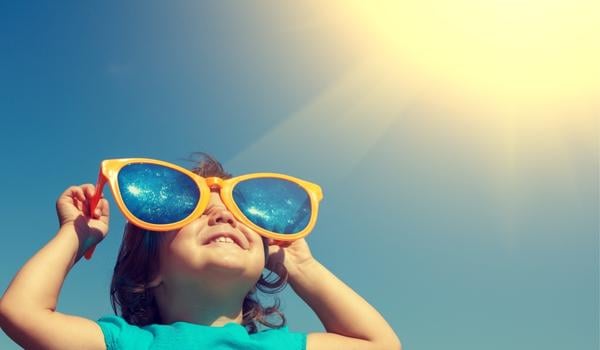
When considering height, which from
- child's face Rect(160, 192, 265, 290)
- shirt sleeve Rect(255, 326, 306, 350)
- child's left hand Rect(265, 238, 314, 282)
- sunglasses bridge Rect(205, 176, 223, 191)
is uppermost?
sunglasses bridge Rect(205, 176, 223, 191)

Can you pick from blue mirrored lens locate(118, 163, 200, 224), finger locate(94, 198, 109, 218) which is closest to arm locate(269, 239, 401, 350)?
blue mirrored lens locate(118, 163, 200, 224)

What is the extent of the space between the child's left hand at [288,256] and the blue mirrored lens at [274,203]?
0.50ft

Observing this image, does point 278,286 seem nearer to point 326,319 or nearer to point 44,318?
point 326,319

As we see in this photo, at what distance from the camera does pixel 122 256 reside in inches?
188

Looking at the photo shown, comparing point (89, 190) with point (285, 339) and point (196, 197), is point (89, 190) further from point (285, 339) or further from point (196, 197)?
point (285, 339)

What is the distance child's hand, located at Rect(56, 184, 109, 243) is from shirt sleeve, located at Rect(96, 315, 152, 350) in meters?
0.58

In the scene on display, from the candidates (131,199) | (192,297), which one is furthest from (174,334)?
(131,199)

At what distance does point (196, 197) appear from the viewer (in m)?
4.41

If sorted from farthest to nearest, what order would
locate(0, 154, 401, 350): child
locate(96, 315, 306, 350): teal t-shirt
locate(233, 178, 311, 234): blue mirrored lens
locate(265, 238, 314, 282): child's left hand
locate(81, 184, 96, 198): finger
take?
locate(265, 238, 314, 282): child's left hand, locate(233, 178, 311, 234): blue mirrored lens, locate(81, 184, 96, 198): finger, locate(96, 315, 306, 350): teal t-shirt, locate(0, 154, 401, 350): child

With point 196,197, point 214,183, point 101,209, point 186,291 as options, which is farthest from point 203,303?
point 101,209

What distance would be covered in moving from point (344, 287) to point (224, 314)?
2.70ft

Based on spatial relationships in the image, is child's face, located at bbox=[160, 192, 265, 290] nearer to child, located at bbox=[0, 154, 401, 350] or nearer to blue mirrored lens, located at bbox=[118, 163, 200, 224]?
child, located at bbox=[0, 154, 401, 350]

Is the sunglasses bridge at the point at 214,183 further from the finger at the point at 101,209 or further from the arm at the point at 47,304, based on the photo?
the arm at the point at 47,304

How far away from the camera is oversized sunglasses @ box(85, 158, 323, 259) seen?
13.8 ft
